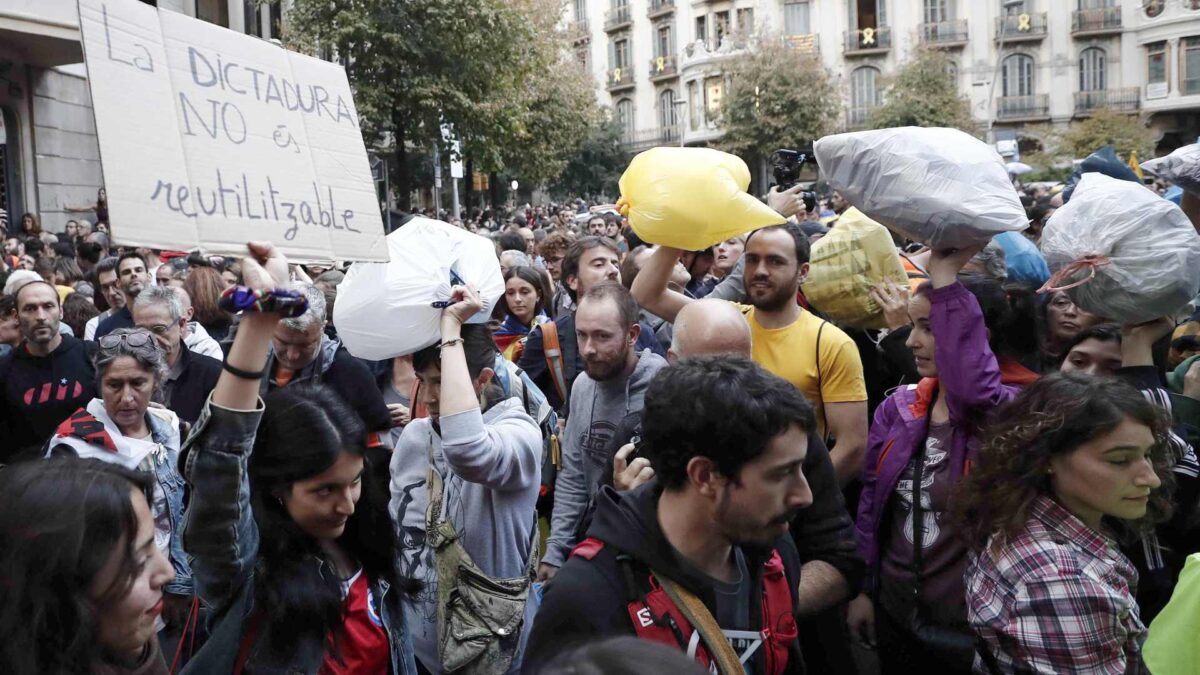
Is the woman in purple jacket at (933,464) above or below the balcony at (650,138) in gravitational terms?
below

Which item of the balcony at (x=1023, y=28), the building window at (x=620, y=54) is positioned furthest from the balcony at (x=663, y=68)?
the balcony at (x=1023, y=28)

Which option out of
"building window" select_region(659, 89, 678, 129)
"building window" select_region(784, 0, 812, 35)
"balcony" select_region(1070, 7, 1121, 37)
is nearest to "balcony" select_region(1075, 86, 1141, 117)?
"balcony" select_region(1070, 7, 1121, 37)

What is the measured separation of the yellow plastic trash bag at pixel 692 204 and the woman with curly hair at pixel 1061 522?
1540mm

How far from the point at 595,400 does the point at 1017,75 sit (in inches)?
2059

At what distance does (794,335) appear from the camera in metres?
4.46

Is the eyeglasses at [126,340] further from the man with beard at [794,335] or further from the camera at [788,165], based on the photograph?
the camera at [788,165]

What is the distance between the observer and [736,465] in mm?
2348

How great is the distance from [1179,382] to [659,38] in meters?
56.1

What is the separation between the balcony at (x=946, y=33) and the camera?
49812 millimetres

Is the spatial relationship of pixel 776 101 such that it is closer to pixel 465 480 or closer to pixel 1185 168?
pixel 1185 168

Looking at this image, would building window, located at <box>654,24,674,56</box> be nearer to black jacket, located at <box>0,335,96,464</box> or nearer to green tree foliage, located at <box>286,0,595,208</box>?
green tree foliage, located at <box>286,0,595,208</box>

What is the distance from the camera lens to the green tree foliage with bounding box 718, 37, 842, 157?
44.2m

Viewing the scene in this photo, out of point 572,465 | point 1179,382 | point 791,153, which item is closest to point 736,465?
point 572,465

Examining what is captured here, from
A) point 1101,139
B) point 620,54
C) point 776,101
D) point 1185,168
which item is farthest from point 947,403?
point 620,54
